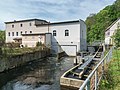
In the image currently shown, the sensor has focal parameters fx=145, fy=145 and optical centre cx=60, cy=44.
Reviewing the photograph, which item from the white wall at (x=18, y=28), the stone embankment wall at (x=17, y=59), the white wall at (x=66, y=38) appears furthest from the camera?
the white wall at (x=18, y=28)

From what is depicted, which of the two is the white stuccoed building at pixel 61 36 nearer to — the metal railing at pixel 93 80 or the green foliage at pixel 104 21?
the metal railing at pixel 93 80

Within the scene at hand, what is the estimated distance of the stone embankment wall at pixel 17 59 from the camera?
50.5 ft

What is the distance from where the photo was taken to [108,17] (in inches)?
2088

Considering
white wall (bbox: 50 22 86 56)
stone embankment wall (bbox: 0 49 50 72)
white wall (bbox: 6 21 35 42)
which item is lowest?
stone embankment wall (bbox: 0 49 50 72)

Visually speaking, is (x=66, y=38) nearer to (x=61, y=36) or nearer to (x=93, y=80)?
(x=61, y=36)

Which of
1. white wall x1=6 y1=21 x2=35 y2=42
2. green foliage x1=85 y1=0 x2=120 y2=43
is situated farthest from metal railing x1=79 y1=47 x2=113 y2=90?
green foliage x1=85 y1=0 x2=120 y2=43

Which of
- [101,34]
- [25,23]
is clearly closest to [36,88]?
[25,23]

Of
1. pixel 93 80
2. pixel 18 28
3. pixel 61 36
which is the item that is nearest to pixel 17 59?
pixel 61 36

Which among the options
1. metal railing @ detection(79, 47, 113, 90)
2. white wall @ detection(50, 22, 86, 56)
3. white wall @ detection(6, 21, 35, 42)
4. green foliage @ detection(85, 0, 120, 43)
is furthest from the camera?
green foliage @ detection(85, 0, 120, 43)

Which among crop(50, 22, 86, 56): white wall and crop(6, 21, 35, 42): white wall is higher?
crop(6, 21, 35, 42): white wall

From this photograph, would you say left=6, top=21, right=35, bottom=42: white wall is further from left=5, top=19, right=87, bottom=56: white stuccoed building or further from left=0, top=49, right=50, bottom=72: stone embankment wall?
left=0, top=49, right=50, bottom=72: stone embankment wall

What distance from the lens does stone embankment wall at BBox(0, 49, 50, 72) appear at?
50.5ft

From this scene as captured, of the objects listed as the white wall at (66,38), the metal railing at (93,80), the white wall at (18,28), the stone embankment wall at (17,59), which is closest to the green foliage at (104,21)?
the white wall at (66,38)

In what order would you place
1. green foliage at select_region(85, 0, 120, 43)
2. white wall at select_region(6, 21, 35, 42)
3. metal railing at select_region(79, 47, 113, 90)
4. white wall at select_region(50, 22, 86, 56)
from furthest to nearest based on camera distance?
green foliage at select_region(85, 0, 120, 43), white wall at select_region(6, 21, 35, 42), white wall at select_region(50, 22, 86, 56), metal railing at select_region(79, 47, 113, 90)
